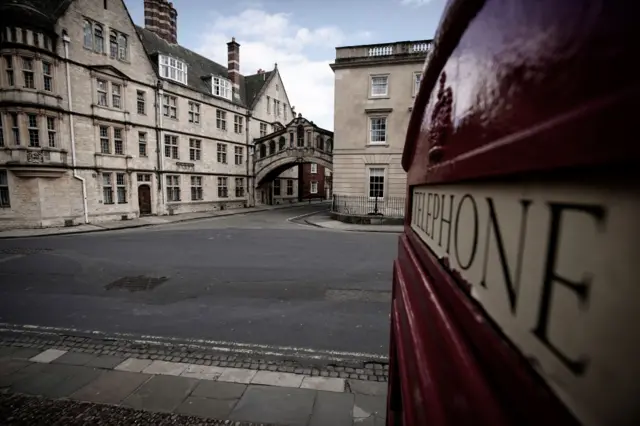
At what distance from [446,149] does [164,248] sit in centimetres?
1267

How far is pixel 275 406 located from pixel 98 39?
22.6 m

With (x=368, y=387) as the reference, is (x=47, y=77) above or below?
above

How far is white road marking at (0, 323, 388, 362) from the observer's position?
185 inches

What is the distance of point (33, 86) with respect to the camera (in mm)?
15852

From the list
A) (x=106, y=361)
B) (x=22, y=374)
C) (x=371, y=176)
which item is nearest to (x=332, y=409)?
(x=106, y=361)

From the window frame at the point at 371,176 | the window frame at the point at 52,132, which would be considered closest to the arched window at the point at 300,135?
the window frame at the point at 371,176

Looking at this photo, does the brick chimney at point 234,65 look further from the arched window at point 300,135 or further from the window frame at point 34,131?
the window frame at point 34,131

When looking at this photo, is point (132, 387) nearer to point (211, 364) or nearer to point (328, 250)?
point (211, 364)

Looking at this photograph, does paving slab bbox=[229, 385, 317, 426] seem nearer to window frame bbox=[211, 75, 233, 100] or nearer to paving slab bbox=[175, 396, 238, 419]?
paving slab bbox=[175, 396, 238, 419]

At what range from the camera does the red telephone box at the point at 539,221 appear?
10.5 inches

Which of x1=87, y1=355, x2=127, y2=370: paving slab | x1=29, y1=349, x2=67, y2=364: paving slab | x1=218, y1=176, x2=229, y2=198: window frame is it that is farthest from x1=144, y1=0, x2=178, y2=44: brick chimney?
x1=87, y1=355, x2=127, y2=370: paving slab

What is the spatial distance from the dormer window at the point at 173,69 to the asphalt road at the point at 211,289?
1489 cm

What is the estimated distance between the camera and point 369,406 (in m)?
3.71

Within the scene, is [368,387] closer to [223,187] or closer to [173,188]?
[173,188]
